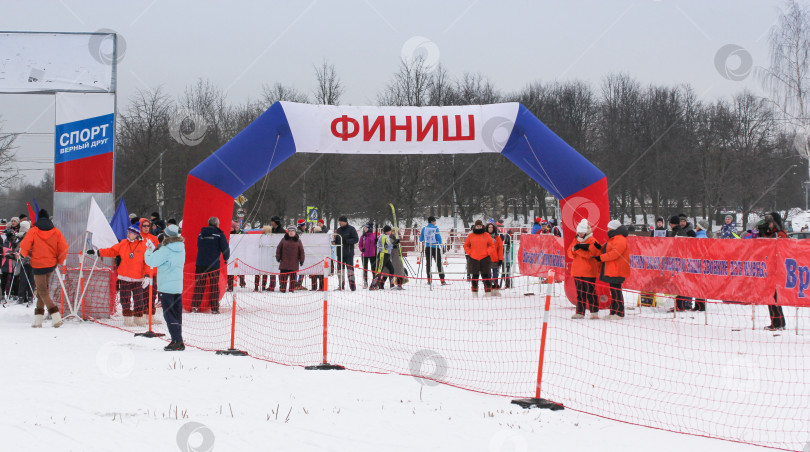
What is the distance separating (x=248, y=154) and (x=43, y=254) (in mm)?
3716

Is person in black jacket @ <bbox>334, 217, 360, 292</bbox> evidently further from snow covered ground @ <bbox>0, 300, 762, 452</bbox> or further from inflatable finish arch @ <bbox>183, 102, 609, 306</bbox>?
snow covered ground @ <bbox>0, 300, 762, 452</bbox>

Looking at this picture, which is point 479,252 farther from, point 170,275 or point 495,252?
point 170,275

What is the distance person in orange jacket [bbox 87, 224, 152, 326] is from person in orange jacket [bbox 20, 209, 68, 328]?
25.5 inches

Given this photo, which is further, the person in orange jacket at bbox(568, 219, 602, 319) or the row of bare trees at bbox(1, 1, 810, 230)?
the row of bare trees at bbox(1, 1, 810, 230)

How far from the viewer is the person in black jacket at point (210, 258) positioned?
12180mm

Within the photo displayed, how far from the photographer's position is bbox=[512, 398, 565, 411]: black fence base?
238 inches

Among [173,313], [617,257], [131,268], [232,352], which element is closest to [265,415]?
[232,352]

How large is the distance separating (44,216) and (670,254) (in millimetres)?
10003

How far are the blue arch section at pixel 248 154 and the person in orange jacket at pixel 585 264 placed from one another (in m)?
5.44

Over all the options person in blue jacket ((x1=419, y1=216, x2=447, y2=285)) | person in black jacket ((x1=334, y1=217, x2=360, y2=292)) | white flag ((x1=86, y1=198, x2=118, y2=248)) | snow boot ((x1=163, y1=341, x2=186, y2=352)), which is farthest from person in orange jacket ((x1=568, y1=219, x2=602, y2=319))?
white flag ((x1=86, y1=198, x2=118, y2=248))

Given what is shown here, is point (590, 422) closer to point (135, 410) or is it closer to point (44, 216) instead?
point (135, 410)

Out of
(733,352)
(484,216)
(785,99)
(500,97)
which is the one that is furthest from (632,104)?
(733,352)

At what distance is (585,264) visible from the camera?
38.8 ft

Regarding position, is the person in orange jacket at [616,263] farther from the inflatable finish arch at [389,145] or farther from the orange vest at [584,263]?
the inflatable finish arch at [389,145]
